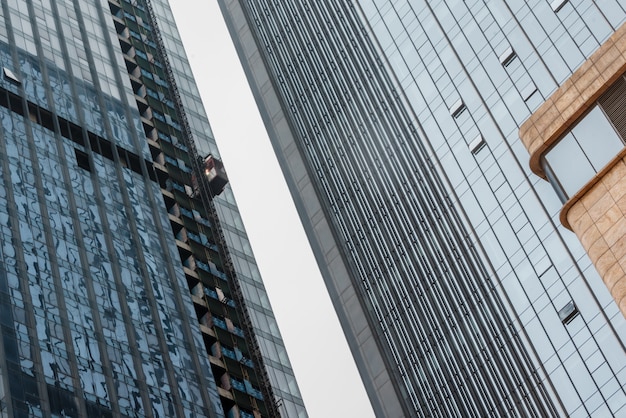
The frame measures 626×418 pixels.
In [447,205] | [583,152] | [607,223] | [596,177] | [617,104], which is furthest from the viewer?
[447,205]

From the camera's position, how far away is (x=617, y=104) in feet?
112

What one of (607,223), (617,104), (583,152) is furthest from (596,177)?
(617,104)

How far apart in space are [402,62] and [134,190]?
3102cm

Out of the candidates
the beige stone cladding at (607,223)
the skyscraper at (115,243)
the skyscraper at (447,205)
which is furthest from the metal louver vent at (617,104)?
the skyscraper at (115,243)

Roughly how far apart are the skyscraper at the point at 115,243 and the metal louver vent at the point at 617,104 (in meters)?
45.7

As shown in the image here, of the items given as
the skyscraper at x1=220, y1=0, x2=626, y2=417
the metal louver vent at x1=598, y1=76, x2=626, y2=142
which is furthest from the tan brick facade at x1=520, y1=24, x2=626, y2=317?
the skyscraper at x1=220, y1=0, x2=626, y2=417

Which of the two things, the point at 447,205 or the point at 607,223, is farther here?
the point at 447,205

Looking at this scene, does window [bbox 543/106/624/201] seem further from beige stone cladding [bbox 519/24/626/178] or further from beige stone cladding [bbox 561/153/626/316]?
beige stone cladding [bbox 561/153/626/316]

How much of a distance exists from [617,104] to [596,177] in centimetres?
256

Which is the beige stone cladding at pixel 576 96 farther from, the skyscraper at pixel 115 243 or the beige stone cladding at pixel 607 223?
the skyscraper at pixel 115 243

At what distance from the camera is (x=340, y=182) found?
274 ft

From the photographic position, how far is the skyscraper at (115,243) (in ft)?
254

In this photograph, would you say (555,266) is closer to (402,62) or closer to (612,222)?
(402,62)

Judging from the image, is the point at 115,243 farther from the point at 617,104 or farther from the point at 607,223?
the point at 607,223
